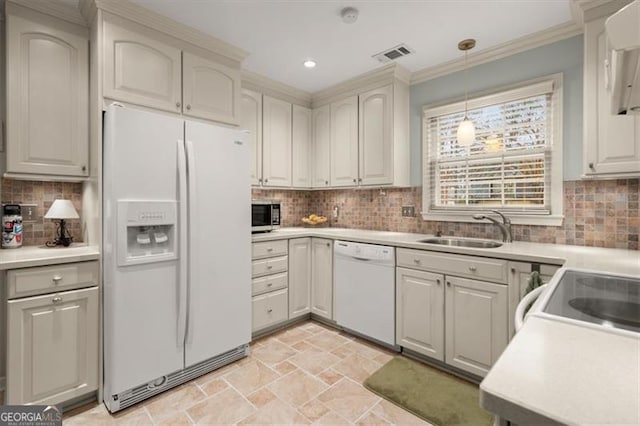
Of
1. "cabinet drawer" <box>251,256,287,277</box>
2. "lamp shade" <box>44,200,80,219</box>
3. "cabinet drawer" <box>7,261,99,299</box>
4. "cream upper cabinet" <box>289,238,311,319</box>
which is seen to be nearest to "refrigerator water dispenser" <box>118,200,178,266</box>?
"cabinet drawer" <box>7,261,99,299</box>

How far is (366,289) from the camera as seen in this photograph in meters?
2.77

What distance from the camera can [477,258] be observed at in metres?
2.14

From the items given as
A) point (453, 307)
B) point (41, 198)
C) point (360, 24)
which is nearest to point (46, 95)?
point (41, 198)

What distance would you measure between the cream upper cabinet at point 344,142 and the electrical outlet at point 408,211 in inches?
22.3

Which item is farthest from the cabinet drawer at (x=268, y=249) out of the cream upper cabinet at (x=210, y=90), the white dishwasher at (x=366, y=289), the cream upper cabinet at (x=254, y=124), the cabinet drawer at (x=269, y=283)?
the cream upper cabinet at (x=210, y=90)

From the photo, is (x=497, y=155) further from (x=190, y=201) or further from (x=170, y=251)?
(x=170, y=251)

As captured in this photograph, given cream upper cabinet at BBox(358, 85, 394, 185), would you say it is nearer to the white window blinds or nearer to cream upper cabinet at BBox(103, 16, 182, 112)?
the white window blinds

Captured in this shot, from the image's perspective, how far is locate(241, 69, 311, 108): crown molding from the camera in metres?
Answer: 3.13

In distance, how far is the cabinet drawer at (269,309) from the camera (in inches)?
110

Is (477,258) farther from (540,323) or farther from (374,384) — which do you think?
(540,323)

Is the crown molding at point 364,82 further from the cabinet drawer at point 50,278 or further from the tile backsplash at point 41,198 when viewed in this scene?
the cabinet drawer at point 50,278

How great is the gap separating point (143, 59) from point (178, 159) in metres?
0.73

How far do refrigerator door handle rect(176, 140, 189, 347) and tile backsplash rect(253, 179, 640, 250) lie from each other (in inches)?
57.2

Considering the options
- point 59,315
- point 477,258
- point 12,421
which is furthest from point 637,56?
point 12,421
